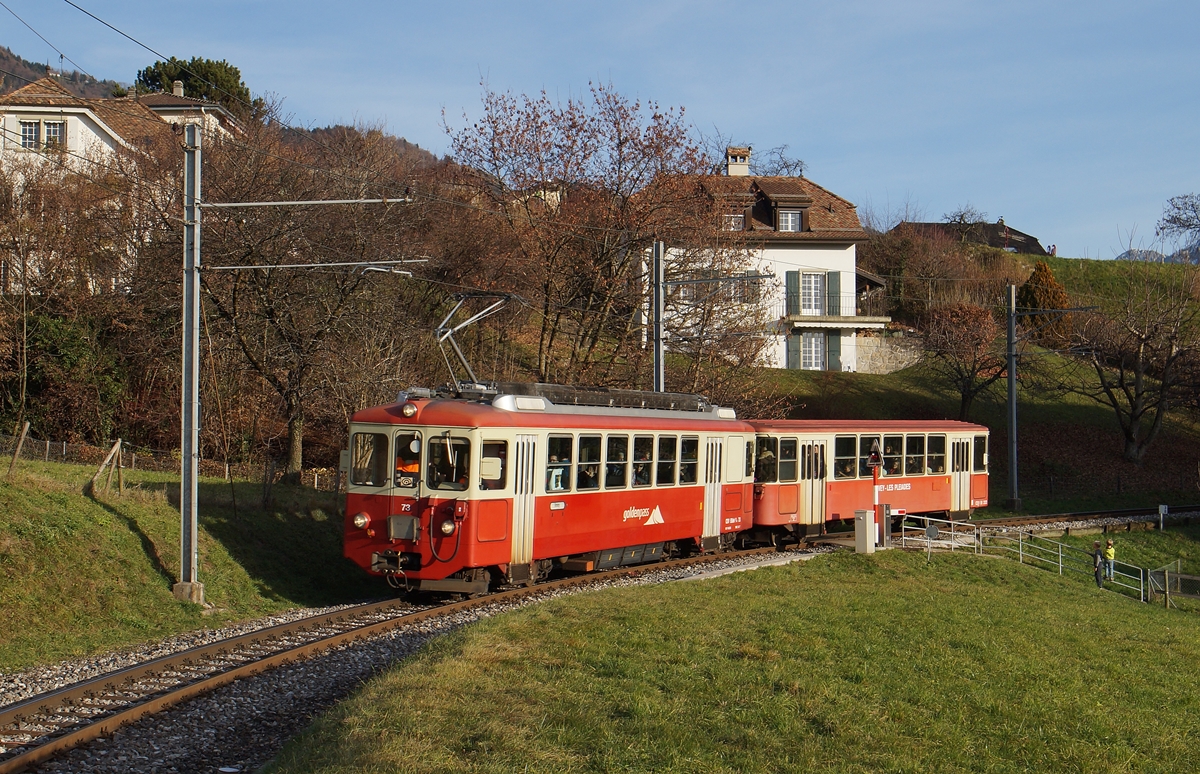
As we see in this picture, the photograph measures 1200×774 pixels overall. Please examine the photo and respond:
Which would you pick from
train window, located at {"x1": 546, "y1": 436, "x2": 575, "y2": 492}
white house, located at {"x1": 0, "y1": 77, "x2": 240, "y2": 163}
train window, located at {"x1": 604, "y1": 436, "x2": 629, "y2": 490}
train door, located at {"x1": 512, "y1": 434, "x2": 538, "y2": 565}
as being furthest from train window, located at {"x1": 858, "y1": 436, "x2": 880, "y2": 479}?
white house, located at {"x1": 0, "y1": 77, "x2": 240, "y2": 163}

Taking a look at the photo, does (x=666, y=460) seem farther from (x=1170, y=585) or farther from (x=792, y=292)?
(x=792, y=292)

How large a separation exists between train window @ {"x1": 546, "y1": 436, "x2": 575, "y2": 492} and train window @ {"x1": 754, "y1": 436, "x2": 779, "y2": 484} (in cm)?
663

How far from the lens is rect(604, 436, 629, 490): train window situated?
639 inches

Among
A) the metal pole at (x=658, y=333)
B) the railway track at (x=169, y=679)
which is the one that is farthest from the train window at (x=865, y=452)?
the railway track at (x=169, y=679)

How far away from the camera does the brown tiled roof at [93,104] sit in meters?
42.7

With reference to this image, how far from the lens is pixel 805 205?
166ft

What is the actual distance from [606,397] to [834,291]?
3570 cm

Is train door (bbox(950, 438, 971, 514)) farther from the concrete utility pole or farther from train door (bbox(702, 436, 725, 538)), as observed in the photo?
train door (bbox(702, 436, 725, 538))

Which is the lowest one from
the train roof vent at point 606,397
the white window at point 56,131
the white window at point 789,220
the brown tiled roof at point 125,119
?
the train roof vent at point 606,397

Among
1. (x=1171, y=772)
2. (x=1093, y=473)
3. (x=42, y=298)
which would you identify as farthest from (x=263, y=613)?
(x=1093, y=473)

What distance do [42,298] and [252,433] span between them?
7.01m

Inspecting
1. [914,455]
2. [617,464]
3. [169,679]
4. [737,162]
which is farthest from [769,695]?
[737,162]

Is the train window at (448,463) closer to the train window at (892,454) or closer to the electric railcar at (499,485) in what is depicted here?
the electric railcar at (499,485)

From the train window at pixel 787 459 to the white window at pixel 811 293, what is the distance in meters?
29.6
